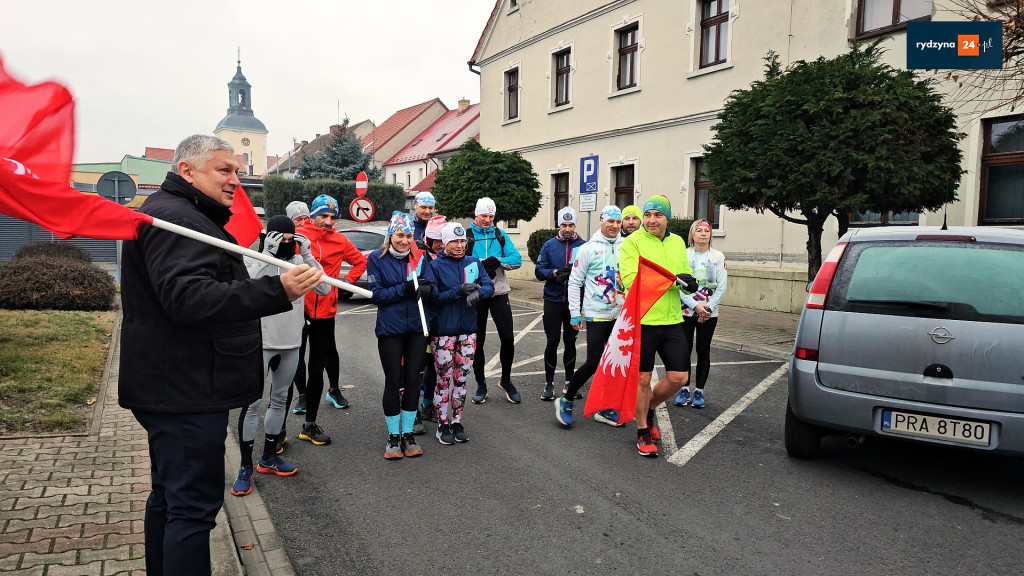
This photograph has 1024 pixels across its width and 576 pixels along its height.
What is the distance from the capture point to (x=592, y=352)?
598cm

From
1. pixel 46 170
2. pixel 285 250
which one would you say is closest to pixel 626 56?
pixel 285 250

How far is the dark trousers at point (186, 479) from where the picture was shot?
8.10ft

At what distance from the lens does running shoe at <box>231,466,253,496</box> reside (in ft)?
14.4

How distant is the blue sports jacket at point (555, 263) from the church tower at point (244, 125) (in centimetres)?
12571

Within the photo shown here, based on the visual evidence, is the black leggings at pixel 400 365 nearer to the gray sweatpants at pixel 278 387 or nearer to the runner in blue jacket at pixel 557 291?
the gray sweatpants at pixel 278 387

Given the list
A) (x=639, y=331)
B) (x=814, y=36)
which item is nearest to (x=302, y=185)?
(x=814, y=36)

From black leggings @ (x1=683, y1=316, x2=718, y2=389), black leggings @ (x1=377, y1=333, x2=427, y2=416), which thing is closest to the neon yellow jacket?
black leggings @ (x1=683, y1=316, x2=718, y2=389)

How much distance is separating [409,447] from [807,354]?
288 cm

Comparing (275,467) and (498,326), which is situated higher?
(498,326)

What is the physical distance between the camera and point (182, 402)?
247 cm

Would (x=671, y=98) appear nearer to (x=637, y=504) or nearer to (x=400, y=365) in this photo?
(x=400, y=365)

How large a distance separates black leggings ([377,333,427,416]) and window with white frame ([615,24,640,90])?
16062 mm

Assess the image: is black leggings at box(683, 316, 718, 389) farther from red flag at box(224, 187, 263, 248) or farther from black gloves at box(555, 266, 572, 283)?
red flag at box(224, 187, 263, 248)

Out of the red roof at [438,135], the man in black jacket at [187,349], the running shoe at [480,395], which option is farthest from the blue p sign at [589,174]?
the red roof at [438,135]
